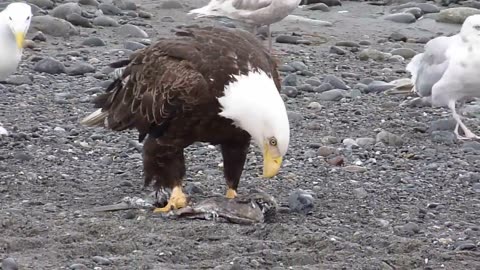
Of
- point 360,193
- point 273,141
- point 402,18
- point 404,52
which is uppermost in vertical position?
point 273,141

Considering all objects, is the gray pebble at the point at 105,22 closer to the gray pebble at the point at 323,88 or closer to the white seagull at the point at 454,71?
the gray pebble at the point at 323,88

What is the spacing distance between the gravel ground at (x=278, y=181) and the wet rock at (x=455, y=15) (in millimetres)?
3144

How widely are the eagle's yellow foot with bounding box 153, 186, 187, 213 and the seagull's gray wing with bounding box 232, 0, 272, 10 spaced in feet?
23.6

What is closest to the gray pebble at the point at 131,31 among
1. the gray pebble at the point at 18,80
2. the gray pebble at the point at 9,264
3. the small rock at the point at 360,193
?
the gray pebble at the point at 18,80

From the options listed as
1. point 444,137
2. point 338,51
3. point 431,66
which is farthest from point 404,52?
point 444,137

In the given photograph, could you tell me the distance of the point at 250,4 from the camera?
47.1 feet

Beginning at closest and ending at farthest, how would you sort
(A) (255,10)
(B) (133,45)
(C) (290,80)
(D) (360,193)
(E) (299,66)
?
(D) (360,193)
(C) (290,80)
(E) (299,66)
(B) (133,45)
(A) (255,10)

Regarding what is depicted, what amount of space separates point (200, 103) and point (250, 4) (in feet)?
25.6

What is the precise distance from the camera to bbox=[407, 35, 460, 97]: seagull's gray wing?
10.8 m

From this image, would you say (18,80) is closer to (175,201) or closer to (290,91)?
(290,91)

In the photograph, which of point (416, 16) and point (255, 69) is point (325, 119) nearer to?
point (255, 69)

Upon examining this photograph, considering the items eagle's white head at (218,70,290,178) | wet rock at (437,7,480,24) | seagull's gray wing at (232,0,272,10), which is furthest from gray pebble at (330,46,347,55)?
eagle's white head at (218,70,290,178)

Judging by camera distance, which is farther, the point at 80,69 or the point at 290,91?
the point at 80,69

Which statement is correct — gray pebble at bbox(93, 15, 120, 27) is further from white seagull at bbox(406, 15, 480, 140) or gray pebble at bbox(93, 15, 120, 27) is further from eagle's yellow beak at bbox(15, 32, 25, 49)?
white seagull at bbox(406, 15, 480, 140)
